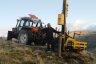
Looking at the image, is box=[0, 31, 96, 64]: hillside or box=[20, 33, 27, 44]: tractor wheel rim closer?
box=[0, 31, 96, 64]: hillside

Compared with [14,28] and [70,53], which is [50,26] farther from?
[14,28]

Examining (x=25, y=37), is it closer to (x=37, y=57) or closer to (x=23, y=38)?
(x=23, y=38)

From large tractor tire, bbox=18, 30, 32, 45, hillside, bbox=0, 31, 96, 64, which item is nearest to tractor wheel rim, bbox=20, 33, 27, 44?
large tractor tire, bbox=18, 30, 32, 45

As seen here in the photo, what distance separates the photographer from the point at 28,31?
2162cm

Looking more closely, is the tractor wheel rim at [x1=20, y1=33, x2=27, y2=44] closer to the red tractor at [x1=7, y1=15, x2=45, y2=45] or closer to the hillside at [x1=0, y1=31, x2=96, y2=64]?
the red tractor at [x1=7, y1=15, x2=45, y2=45]

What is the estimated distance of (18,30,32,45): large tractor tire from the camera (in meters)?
21.4

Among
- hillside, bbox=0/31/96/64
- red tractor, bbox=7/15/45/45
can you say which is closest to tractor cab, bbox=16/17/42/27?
red tractor, bbox=7/15/45/45

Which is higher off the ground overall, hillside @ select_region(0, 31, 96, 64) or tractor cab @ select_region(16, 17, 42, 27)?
tractor cab @ select_region(16, 17, 42, 27)

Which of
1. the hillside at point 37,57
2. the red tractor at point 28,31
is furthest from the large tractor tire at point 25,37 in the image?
the hillside at point 37,57

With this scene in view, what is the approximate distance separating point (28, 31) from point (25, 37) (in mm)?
479

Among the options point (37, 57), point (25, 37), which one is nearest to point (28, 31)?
point (25, 37)

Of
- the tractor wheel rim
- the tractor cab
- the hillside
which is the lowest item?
the hillside

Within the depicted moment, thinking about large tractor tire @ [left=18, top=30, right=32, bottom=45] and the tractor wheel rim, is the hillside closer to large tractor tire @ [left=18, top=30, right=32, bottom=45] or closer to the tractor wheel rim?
large tractor tire @ [left=18, top=30, right=32, bottom=45]

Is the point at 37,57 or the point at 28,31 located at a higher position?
the point at 28,31
